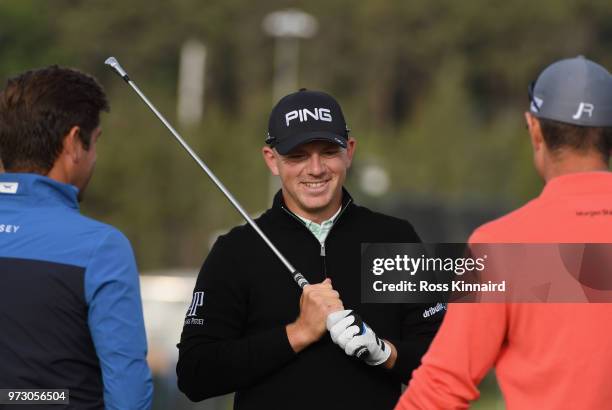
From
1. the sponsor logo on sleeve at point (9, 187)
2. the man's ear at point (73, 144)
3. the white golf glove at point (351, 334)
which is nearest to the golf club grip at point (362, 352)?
the white golf glove at point (351, 334)

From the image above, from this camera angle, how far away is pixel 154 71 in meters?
60.6

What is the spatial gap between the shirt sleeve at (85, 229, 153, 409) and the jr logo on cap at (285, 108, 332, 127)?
0.89 meters

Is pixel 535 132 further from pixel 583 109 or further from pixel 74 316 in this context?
pixel 74 316

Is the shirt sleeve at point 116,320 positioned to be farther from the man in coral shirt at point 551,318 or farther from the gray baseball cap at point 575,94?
the gray baseball cap at point 575,94

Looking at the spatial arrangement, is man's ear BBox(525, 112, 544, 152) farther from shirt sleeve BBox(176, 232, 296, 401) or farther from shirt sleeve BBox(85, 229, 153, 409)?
shirt sleeve BBox(85, 229, 153, 409)

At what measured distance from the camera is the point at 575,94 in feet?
13.0

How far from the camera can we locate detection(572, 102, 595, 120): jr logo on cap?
392 cm

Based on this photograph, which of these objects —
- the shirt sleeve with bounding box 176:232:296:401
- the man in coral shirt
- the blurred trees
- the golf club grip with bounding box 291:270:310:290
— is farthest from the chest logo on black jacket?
the blurred trees

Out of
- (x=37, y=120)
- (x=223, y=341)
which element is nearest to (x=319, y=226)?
(x=223, y=341)

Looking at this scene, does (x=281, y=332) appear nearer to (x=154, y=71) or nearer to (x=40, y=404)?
(x=40, y=404)

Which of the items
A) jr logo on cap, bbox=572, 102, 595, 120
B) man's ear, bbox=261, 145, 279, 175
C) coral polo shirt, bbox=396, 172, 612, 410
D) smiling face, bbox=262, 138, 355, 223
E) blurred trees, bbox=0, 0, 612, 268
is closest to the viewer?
coral polo shirt, bbox=396, 172, 612, 410

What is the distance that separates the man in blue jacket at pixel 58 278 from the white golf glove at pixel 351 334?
0.61m

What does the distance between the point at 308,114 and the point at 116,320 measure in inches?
44.0

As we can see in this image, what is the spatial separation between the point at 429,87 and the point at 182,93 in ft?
39.6
